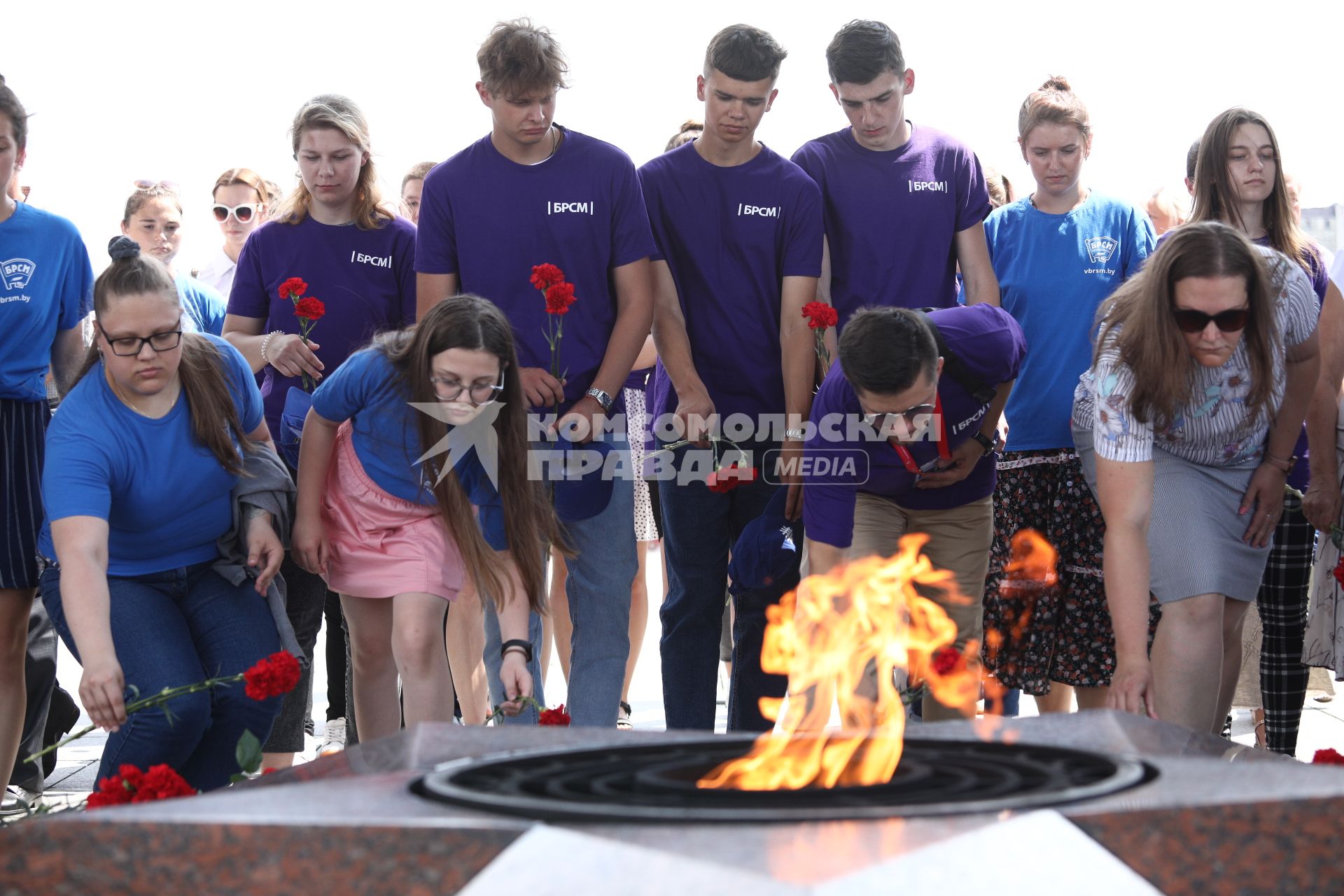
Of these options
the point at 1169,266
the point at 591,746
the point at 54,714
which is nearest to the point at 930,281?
the point at 1169,266

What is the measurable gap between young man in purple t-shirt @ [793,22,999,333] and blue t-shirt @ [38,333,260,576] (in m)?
2.04

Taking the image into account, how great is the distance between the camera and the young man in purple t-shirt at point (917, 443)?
3.77 m

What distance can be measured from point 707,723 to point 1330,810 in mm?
2686

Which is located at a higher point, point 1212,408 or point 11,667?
point 1212,408

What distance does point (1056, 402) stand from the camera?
15.5 feet

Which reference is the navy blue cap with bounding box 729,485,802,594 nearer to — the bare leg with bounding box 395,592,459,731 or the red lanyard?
the red lanyard

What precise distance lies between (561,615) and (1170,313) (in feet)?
10.4

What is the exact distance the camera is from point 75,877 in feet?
7.07

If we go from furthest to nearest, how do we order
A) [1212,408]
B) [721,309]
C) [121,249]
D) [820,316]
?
[721,309]
[820,316]
[1212,408]
[121,249]

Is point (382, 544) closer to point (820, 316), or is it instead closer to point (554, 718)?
point (554, 718)

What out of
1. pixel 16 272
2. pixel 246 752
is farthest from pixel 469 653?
pixel 246 752

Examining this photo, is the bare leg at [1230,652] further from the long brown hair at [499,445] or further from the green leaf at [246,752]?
the green leaf at [246,752]

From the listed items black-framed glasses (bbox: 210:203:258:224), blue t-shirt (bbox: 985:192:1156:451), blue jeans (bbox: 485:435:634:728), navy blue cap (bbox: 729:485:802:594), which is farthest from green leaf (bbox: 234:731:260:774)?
black-framed glasses (bbox: 210:203:258:224)

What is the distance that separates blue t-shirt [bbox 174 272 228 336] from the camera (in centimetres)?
499
